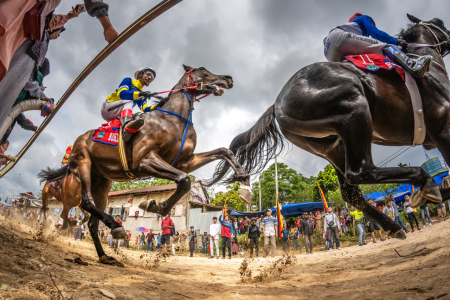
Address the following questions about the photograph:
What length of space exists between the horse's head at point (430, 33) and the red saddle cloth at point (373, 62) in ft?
4.31

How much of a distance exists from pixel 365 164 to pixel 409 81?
1.27 m

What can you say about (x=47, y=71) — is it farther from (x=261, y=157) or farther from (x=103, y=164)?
(x=261, y=157)

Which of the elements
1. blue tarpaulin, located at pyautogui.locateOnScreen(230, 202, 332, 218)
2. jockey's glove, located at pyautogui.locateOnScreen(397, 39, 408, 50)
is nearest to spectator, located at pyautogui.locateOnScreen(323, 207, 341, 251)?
jockey's glove, located at pyautogui.locateOnScreen(397, 39, 408, 50)

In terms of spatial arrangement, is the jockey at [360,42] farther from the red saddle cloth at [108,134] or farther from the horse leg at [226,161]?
the red saddle cloth at [108,134]

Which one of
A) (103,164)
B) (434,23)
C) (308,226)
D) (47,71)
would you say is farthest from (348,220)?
(47,71)

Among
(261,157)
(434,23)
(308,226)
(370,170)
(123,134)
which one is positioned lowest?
(308,226)

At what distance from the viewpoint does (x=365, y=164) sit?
3.00 m

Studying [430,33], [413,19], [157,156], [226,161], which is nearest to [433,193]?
[430,33]

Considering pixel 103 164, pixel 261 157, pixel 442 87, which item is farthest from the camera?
pixel 103 164

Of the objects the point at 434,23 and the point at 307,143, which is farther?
the point at 434,23

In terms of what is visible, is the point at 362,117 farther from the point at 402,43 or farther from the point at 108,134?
the point at 108,134

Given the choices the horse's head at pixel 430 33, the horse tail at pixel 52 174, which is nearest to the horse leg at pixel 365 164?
the horse's head at pixel 430 33

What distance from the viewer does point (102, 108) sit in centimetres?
577

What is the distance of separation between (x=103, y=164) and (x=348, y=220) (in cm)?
1857
